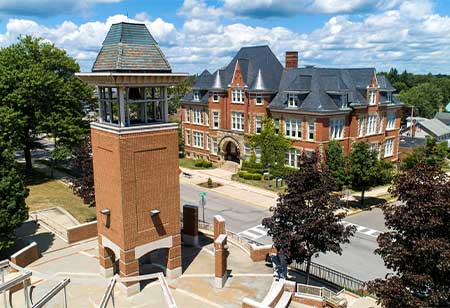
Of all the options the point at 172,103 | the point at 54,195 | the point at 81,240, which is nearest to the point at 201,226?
the point at 81,240

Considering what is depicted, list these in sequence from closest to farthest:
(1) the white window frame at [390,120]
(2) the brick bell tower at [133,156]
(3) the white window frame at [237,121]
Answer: (2) the brick bell tower at [133,156]
(1) the white window frame at [390,120]
(3) the white window frame at [237,121]

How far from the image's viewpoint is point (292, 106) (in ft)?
147

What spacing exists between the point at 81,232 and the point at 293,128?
2734 centimetres

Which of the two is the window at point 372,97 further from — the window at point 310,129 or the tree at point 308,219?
the tree at point 308,219

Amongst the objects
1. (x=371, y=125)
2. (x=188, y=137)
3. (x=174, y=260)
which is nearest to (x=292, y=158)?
(x=371, y=125)

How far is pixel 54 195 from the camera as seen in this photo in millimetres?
37719

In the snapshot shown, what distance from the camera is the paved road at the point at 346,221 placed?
2466cm

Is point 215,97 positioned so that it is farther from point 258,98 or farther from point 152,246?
point 152,246

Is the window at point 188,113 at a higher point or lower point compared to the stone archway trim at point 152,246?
higher

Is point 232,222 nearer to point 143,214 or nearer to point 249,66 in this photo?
point 143,214

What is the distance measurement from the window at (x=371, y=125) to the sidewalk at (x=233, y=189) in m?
→ 14.7

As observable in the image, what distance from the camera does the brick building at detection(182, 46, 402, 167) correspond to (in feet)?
142

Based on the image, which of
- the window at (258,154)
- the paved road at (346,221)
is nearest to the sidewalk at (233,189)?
the paved road at (346,221)

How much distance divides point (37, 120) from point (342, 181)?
3030 cm
